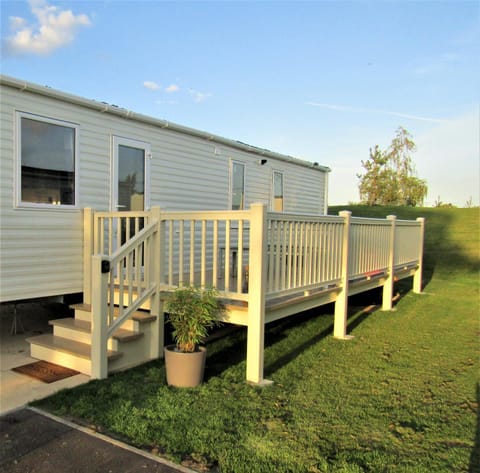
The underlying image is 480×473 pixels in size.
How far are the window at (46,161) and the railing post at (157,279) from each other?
4.14ft

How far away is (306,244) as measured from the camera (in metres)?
4.83

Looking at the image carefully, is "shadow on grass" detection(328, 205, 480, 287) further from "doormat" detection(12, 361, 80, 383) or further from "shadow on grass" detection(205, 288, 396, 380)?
"doormat" detection(12, 361, 80, 383)

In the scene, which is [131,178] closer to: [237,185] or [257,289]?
[237,185]

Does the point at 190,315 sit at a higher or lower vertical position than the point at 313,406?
higher

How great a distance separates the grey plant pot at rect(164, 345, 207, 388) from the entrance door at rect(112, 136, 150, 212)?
9.04 ft

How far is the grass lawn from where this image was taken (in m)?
2.61

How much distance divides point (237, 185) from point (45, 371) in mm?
5131

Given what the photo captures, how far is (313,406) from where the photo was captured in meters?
A: 3.43

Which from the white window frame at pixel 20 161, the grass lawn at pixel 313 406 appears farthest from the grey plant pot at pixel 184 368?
the white window frame at pixel 20 161

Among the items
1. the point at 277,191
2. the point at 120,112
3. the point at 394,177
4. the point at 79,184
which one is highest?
the point at 394,177

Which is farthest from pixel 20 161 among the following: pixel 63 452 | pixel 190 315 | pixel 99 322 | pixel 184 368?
pixel 63 452

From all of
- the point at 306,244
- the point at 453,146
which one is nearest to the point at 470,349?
the point at 306,244

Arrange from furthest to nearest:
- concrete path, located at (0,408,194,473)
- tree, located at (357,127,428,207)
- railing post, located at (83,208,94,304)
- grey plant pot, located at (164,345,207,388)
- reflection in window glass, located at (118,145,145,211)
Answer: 1. tree, located at (357,127,428,207)
2. reflection in window glass, located at (118,145,145,211)
3. railing post, located at (83,208,94,304)
4. grey plant pot, located at (164,345,207,388)
5. concrete path, located at (0,408,194,473)

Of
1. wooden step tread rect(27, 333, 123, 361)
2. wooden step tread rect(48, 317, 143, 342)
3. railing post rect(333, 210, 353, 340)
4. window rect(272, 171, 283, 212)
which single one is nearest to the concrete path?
wooden step tread rect(27, 333, 123, 361)
